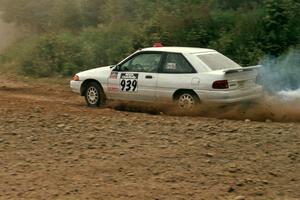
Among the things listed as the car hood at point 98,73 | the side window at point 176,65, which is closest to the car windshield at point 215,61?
the side window at point 176,65

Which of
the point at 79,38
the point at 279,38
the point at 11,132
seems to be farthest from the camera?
the point at 79,38

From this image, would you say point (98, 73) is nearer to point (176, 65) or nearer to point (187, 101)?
point (176, 65)

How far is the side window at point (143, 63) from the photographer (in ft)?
41.6

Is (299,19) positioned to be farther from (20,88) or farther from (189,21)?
(20,88)

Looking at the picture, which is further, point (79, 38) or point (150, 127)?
point (79, 38)

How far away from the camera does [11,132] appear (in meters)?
9.25

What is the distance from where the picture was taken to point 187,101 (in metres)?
12.1

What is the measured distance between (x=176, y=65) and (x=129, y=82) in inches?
46.3

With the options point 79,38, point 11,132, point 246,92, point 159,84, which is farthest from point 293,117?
point 79,38

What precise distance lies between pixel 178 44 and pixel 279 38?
3.48m

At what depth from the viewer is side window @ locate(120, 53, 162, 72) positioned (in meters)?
12.7

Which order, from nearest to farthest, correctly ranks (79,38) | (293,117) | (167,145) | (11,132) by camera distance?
(167,145)
(11,132)
(293,117)
(79,38)

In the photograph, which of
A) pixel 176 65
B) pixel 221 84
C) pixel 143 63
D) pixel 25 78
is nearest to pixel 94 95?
pixel 143 63

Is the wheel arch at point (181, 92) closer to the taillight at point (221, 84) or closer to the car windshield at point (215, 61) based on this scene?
the taillight at point (221, 84)
